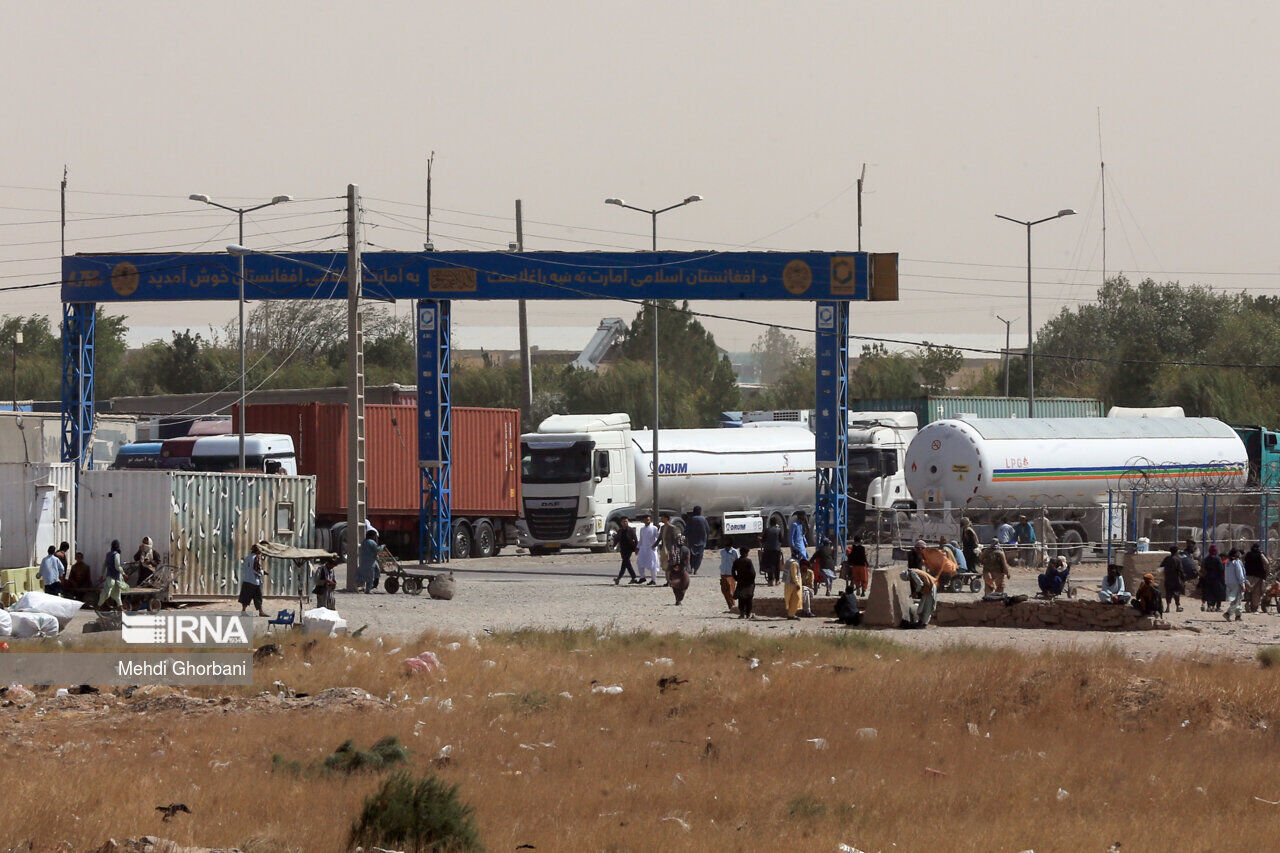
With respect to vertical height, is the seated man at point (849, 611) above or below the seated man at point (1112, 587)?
below

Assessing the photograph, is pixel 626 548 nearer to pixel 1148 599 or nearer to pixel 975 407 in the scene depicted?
pixel 1148 599

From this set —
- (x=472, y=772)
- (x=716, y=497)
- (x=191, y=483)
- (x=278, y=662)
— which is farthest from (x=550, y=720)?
(x=716, y=497)

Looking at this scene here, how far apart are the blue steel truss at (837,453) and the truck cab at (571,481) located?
6.84m

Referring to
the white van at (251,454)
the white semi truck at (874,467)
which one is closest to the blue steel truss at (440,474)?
the white van at (251,454)

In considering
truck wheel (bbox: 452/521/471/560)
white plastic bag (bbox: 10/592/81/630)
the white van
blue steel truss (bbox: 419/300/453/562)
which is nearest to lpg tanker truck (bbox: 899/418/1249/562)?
truck wheel (bbox: 452/521/471/560)

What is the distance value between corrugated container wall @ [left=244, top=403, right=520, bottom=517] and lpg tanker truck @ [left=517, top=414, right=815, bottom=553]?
2.95ft

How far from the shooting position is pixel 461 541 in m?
39.2

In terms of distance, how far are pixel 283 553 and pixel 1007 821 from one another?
15.6 metres

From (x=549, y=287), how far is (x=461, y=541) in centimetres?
729

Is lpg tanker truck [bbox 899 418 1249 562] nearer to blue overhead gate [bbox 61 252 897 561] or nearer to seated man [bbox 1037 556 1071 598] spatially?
blue overhead gate [bbox 61 252 897 561]

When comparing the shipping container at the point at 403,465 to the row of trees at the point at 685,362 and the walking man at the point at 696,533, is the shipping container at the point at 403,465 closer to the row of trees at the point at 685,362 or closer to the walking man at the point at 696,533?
the walking man at the point at 696,533

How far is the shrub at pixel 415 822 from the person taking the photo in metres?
9.86

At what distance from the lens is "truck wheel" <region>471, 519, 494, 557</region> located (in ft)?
131

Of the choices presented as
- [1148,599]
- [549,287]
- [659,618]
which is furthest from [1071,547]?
[659,618]
